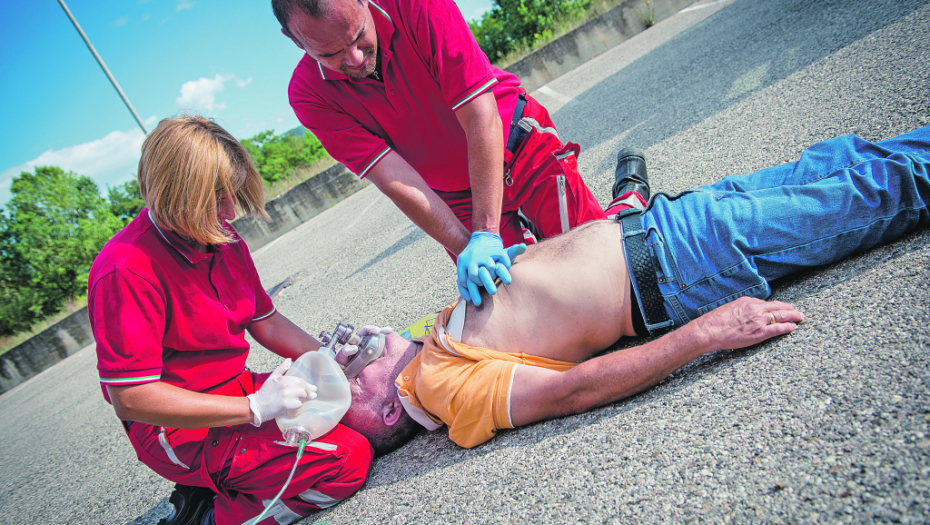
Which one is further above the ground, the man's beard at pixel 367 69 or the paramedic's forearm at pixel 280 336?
the man's beard at pixel 367 69

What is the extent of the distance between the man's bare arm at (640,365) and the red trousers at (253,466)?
802 millimetres

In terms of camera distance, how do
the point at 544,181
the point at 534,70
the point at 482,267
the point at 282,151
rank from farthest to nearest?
the point at 282,151 → the point at 534,70 → the point at 544,181 → the point at 482,267

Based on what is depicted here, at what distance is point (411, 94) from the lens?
85.1 inches

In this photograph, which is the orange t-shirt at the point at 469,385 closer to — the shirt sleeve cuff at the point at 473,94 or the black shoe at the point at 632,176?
the shirt sleeve cuff at the point at 473,94

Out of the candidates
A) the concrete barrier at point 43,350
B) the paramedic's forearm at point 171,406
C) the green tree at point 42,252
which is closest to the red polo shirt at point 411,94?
the paramedic's forearm at point 171,406

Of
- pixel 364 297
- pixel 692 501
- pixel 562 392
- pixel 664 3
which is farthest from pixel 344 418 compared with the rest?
pixel 664 3

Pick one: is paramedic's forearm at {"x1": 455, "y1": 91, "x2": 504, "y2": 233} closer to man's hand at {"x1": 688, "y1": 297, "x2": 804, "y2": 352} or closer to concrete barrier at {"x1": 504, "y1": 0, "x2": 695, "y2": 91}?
man's hand at {"x1": 688, "y1": 297, "x2": 804, "y2": 352}

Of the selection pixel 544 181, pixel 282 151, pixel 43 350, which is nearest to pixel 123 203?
pixel 282 151

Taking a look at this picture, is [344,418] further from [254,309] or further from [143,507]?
[143,507]

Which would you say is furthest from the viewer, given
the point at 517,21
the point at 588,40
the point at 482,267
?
the point at 517,21

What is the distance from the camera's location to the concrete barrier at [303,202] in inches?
413

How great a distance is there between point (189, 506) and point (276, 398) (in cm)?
78

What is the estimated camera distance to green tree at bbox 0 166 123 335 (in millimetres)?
11633

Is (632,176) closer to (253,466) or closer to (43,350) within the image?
(253,466)
